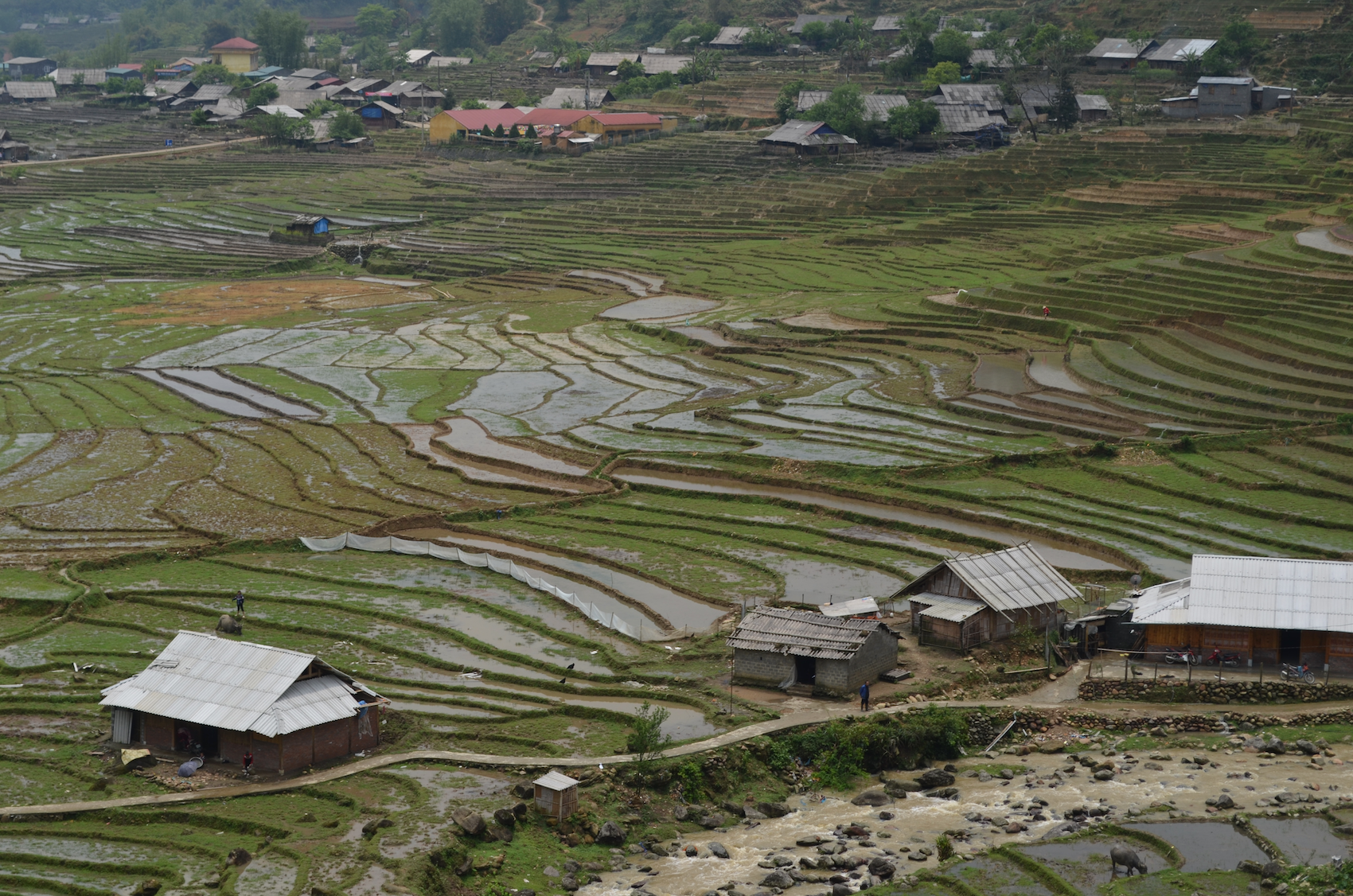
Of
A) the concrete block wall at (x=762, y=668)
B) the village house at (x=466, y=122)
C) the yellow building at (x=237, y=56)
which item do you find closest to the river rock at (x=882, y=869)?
the concrete block wall at (x=762, y=668)

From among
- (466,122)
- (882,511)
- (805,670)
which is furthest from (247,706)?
(466,122)

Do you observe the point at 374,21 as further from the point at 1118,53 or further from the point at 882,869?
the point at 882,869

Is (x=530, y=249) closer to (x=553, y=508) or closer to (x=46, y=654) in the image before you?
(x=553, y=508)

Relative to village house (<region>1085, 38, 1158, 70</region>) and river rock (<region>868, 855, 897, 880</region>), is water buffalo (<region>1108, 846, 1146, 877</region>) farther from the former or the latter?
village house (<region>1085, 38, 1158, 70</region>)

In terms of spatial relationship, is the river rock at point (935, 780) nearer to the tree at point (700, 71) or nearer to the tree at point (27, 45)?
the tree at point (700, 71)

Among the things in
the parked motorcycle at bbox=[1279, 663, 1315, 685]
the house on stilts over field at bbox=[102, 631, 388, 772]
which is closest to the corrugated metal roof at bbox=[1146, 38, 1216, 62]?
the parked motorcycle at bbox=[1279, 663, 1315, 685]

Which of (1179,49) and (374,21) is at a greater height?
(374,21)
